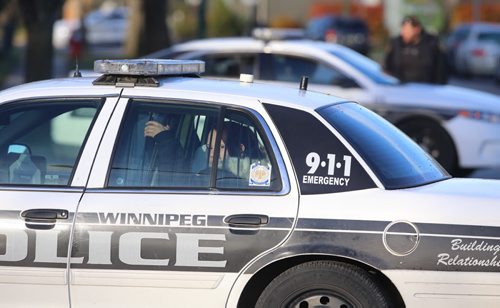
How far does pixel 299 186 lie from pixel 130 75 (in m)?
1.05

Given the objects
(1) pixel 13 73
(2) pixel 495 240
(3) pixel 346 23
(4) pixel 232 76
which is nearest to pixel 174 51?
(4) pixel 232 76

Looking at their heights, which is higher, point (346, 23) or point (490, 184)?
point (490, 184)

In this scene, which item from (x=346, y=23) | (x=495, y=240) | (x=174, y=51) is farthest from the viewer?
(x=346, y=23)

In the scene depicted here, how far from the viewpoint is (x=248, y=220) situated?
490 centimetres

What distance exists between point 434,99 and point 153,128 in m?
6.60

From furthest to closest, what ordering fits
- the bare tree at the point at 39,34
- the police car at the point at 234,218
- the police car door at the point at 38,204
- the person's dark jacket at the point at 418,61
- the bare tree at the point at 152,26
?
the bare tree at the point at 152,26
the bare tree at the point at 39,34
the person's dark jacket at the point at 418,61
the police car door at the point at 38,204
the police car at the point at 234,218

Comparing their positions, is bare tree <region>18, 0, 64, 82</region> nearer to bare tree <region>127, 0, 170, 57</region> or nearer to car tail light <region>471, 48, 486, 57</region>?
bare tree <region>127, 0, 170, 57</region>

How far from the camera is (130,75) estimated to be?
533 cm

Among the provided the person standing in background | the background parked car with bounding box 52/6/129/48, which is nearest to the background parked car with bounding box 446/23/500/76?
the person standing in background

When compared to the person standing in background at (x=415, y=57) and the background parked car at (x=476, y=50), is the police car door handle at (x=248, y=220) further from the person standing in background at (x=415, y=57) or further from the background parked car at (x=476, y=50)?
the background parked car at (x=476, y=50)

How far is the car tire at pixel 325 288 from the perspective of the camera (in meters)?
4.88

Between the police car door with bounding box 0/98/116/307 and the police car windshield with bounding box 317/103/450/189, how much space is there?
3.77ft

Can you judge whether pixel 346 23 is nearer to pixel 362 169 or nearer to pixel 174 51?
pixel 174 51

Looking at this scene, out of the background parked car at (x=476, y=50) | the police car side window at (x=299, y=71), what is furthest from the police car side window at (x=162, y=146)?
the background parked car at (x=476, y=50)
